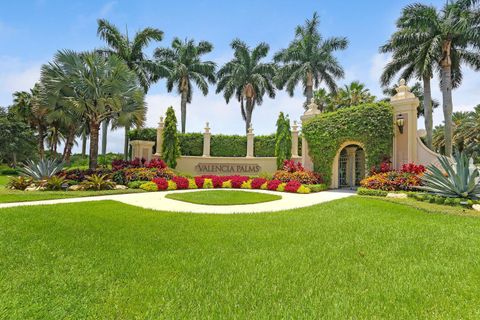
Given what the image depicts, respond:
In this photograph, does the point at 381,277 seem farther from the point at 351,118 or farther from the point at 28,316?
the point at 351,118

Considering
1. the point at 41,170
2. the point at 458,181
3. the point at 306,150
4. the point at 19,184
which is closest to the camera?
the point at 458,181

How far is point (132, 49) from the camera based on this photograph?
895 inches

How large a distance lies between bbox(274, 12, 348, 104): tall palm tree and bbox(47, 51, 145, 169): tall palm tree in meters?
15.5

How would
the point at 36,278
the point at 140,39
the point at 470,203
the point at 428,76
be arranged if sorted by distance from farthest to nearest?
the point at 140,39
the point at 428,76
the point at 470,203
the point at 36,278

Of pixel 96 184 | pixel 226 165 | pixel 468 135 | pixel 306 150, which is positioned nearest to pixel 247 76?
pixel 226 165

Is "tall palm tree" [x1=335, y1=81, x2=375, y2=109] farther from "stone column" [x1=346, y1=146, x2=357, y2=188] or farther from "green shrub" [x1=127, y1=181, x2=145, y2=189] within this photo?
"green shrub" [x1=127, y1=181, x2=145, y2=189]

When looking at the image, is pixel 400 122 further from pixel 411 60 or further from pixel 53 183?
pixel 53 183

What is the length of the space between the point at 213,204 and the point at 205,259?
531 centimetres

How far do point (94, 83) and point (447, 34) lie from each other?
21205 mm

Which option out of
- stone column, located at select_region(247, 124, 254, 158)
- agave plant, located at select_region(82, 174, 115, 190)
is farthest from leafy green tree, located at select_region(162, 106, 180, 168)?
agave plant, located at select_region(82, 174, 115, 190)

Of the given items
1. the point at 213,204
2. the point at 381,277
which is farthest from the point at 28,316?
the point at 213,204

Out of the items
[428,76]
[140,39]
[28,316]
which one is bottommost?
[28,316]

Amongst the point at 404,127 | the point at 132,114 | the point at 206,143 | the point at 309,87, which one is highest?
the point at 309,87

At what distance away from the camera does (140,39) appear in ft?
74.3
